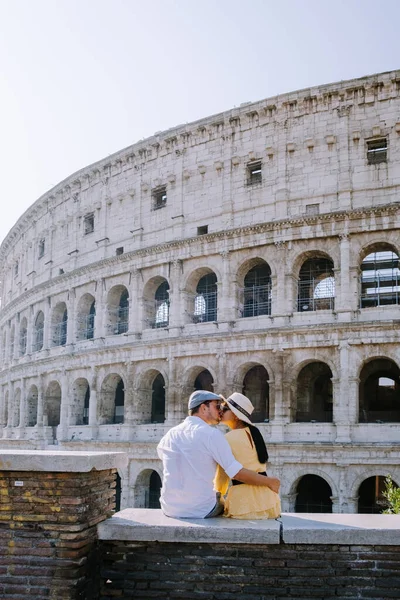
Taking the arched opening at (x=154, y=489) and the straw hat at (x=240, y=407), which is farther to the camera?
the arched opening at (x=154, y=489)

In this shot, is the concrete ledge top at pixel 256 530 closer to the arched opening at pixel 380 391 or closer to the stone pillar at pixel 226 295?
the arched opening at pixel 380 391

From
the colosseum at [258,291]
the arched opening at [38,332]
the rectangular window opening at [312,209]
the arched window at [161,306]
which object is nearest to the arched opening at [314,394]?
the colosseum at [258,291]

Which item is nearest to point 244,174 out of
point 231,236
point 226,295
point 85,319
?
point 231,236

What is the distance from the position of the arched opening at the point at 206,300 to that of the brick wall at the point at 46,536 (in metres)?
20.4

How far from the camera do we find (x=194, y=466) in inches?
229

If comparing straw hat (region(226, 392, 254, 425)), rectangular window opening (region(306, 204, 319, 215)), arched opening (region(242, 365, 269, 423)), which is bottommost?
straw hat (region(226, 392, 254, 425))

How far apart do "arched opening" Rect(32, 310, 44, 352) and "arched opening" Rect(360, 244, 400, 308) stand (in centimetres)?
1688

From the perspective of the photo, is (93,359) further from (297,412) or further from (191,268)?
(297,412)

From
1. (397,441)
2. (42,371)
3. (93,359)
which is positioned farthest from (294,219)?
(42,371)

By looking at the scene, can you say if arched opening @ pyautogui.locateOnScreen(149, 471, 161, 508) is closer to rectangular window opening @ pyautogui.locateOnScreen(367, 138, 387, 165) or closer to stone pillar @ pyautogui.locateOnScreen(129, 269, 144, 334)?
stone pillar @ pyautogui.locateOnScreen(129, 269, 144, 334)

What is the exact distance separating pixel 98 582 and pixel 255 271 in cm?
2018

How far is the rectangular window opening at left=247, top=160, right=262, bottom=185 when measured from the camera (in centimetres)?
2483

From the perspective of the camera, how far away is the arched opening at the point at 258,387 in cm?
2497

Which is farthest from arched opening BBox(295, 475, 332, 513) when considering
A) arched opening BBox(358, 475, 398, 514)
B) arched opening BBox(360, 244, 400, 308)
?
arched opening BBox(360, 244, 400, 308)
